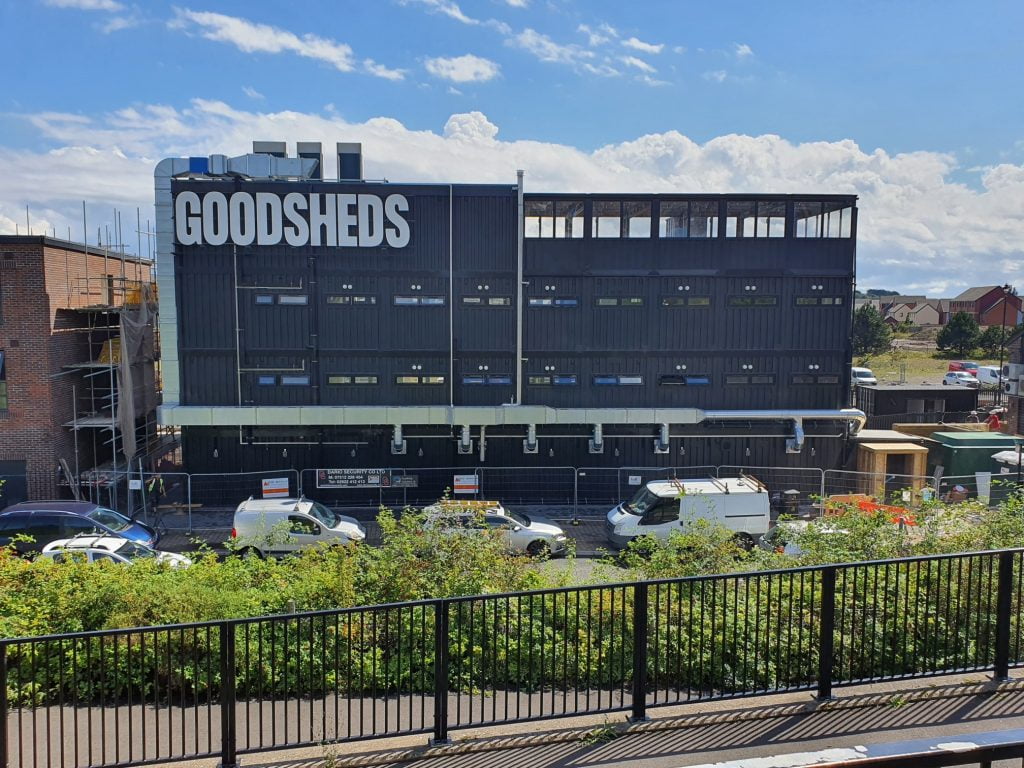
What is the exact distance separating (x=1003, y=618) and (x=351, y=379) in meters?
18.4

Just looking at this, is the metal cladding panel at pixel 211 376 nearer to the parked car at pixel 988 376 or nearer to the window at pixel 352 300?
the window at pixel 352 300

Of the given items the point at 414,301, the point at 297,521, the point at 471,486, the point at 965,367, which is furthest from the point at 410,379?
the point at 965,367

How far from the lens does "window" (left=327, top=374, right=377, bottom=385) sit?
73.6 feet

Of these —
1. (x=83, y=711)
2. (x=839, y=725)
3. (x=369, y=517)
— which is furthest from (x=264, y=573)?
(x=369, y=517)

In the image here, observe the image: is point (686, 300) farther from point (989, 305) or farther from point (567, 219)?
point (989, 305)

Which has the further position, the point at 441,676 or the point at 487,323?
the point at 487,323

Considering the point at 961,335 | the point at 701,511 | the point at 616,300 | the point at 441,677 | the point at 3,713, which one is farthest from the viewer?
the point at 961,335

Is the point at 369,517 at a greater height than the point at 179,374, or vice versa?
the point at 179,374

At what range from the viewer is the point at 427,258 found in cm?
2231

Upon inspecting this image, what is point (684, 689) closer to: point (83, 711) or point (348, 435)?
point (83, 711)

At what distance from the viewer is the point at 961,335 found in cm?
6438

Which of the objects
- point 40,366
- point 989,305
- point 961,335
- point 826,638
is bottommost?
point 826,638

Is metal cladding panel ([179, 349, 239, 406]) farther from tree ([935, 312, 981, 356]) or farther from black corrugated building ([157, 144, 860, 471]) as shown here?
tree ([935, 312, 981, 356])

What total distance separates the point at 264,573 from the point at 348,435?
13.4 metres
